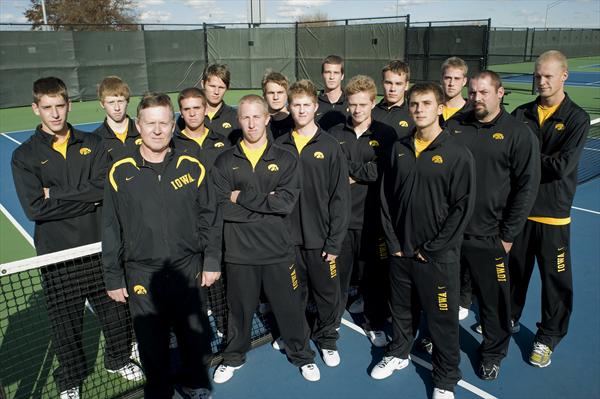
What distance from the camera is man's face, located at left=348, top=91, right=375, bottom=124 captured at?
13.4 feet

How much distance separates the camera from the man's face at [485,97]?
11.9 ft

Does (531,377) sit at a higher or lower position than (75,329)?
lower

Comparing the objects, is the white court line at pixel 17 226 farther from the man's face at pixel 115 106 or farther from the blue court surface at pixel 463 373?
the blue court surface at pixel 463 373

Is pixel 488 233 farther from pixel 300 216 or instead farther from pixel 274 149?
pixel 274 149

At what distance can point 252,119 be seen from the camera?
3535mm

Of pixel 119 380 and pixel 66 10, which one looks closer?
pixel 119 380

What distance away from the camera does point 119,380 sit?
13.0 ft

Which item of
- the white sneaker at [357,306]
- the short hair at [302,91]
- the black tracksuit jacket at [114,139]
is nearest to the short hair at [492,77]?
the short hair at [302,91]

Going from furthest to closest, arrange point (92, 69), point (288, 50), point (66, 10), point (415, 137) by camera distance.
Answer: point (66, 10) → point (288, 50) → point (92, 69) → point (415, 137)

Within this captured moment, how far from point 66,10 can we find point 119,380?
Result: 42.9m

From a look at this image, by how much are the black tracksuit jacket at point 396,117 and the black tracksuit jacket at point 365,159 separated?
271 millimetres

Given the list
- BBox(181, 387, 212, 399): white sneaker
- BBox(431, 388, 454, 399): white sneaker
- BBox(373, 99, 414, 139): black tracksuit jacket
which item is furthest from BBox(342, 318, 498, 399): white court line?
BBox(373, 99, 414, 139): black tracksuit jacket

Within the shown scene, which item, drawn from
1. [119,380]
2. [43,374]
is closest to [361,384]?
[119,380]

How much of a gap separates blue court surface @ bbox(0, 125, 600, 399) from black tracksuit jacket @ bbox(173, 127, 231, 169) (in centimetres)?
190
